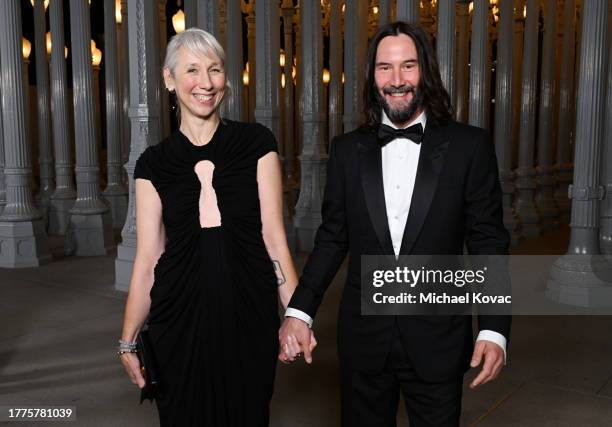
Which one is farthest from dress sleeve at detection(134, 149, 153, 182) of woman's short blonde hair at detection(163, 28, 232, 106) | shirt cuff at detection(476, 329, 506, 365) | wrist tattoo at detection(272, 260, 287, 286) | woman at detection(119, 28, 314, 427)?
shirt cuff at detection(476, 329, 506, 365)

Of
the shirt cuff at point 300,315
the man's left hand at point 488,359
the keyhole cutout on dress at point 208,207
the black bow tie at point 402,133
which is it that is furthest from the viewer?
the keyhole cutout on dress at point 208,207

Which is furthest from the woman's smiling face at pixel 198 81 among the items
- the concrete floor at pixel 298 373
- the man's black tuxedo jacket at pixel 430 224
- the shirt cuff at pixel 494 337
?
the concrete floor at pixel 298 373

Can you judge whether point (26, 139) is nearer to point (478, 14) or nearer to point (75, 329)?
point (75, 329)

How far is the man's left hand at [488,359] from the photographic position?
2.34 m

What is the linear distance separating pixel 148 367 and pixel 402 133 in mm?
1283

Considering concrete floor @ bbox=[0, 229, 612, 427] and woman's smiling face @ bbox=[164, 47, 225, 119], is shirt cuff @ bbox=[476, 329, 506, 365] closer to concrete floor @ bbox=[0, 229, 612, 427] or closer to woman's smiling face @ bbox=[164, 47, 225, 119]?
woman's smiling face @ bbox=[164, 47, 225, 119]

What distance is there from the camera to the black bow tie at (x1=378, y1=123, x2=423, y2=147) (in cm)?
244

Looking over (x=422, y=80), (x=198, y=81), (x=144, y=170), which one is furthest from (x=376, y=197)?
(x=144, y=170)

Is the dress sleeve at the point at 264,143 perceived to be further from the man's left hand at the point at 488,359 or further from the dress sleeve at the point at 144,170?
the man's left hand at the point at 488,359

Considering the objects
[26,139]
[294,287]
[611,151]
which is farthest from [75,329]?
[611,151]

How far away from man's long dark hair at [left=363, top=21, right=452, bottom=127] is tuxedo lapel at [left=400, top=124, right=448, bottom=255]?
0.34 ft

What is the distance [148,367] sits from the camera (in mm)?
2646

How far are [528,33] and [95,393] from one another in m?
10.0

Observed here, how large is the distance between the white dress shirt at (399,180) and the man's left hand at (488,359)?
8 cm
